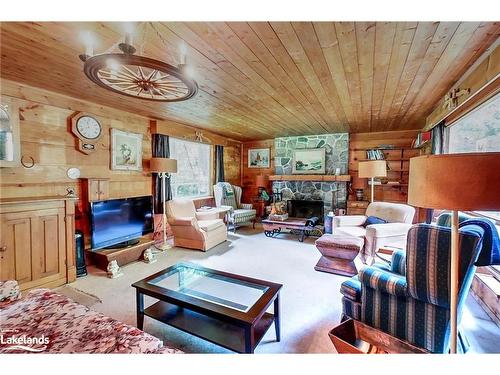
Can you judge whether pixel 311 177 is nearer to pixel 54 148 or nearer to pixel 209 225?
pixel 209 225

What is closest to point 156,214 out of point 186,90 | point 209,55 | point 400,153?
point 186,90

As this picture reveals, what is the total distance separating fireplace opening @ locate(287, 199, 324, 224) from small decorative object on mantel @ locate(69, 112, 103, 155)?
14.0 feet

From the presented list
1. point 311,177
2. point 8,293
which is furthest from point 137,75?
point 311,177

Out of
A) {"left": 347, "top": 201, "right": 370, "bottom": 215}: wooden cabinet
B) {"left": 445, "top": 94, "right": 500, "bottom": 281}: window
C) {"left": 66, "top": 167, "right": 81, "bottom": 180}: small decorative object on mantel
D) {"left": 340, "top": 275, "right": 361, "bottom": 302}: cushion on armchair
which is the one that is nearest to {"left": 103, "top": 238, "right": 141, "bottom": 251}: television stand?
{"left": 66, "top": 167, "right": 81, "bottom": 180}: small decorative object on mantel

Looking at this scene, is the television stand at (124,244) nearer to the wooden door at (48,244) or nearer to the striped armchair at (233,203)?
the wooden door at (48,244)

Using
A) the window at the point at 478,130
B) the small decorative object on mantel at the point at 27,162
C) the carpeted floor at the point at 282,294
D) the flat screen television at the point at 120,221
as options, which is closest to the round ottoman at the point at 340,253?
the carpeted floor at the point at 282,294

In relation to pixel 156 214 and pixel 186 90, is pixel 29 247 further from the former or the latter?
pixel 186 90

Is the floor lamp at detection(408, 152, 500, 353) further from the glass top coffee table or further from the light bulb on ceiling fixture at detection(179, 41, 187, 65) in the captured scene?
the light bulb on ceiling fixture at detection(179, 41, 187, 65)

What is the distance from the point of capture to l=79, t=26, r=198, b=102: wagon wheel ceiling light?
147cm

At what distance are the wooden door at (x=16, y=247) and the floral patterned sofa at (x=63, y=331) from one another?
1229 mm

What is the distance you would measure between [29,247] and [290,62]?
3.16 meters

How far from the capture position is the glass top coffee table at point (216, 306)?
141 centimetres
